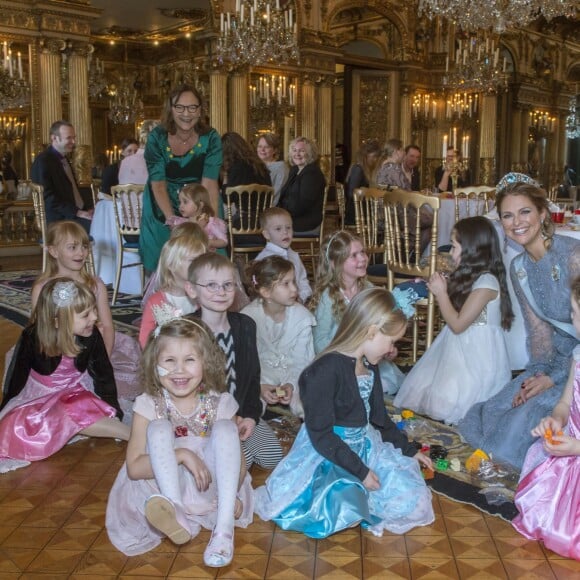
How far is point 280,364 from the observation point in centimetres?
360

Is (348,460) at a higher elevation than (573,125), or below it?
below

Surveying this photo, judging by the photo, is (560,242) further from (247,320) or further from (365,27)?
(365,27)

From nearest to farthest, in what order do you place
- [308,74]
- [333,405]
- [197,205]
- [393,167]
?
[333,405]
[197,205]
[393,167]
[308,74]

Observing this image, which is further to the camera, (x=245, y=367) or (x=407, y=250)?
(x=407, y=250)

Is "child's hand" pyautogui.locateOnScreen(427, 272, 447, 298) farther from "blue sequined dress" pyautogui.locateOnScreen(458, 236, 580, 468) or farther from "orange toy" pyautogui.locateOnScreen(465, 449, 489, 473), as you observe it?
"orange toy" pyautogui.locateOnScreen(465, 449, 489, 473)

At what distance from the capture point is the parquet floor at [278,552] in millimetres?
2131

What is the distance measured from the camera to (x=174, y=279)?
3404mm

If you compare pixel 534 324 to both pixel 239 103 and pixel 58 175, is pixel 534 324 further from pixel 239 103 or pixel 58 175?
pixel 239 103

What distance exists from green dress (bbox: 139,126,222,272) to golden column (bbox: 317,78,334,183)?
7102 mm

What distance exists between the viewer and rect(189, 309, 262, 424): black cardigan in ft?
9.75

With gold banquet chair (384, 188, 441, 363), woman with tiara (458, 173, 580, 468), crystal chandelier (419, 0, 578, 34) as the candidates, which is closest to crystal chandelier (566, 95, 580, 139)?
crystal chandelier (419, 0, 578, 34)

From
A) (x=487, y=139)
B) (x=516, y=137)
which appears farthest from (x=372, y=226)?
(x=516, y=137)

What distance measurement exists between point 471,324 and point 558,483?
1.27 meters

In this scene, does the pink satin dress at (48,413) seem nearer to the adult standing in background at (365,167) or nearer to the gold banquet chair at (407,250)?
the gold banquet chair at (407,250)
